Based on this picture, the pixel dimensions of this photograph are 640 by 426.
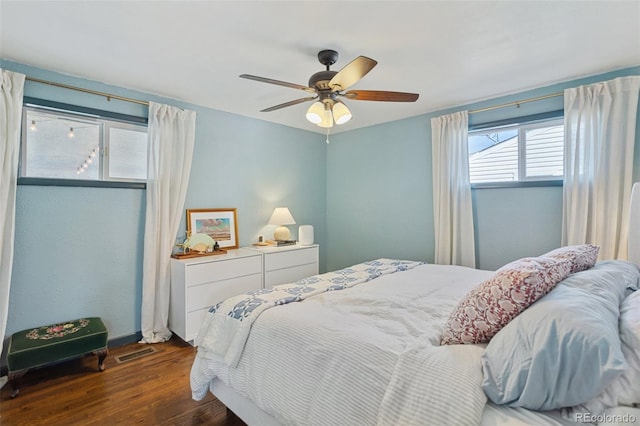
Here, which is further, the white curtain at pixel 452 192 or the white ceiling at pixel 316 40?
the white curtain at pixel 452 192

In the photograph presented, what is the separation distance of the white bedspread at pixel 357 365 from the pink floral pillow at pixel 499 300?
77mm

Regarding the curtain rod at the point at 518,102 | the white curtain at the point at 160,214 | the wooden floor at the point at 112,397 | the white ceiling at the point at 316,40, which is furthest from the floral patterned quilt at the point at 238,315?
the curtain rod at the point at 518,102

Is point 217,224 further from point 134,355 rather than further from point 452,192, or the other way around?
point 452,192

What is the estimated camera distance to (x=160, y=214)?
3.00 meters

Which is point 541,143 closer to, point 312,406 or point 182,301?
point 312,406

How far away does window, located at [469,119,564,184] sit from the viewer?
2934mm

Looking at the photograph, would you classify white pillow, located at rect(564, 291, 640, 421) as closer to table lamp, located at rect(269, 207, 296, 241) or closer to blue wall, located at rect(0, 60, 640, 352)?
blue wall, located at rect(0, 60, 640, 352)

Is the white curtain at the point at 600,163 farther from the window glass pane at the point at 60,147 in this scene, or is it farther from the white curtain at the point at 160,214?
the window glass pane at the point at 60,147

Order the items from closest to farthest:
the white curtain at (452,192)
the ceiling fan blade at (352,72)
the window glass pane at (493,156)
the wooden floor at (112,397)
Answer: the ceiling fan blade at (352,72) → the wooden floor at (112,397) → the window glass pane at (493,156) → the white curtain at (452,192)

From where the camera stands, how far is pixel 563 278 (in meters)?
1.38

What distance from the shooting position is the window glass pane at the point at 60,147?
8.23 ft

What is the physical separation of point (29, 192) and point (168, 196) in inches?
39.4

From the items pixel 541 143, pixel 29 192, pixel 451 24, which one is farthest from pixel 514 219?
pixel 29 192

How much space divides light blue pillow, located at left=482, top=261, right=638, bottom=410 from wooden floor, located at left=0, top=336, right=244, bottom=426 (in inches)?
60.1
